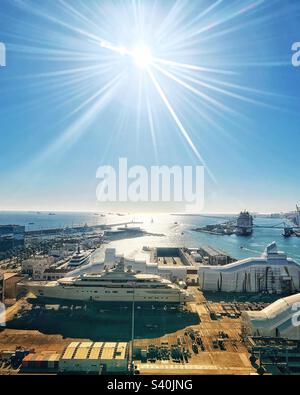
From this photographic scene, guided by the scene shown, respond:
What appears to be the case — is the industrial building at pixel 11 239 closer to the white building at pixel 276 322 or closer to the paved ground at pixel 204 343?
the paved ground at pixel 204 343

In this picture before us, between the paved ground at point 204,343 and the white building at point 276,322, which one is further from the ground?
the white building at point 276,322

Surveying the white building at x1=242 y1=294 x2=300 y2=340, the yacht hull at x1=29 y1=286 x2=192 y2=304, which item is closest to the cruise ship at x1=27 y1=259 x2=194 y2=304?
the yacht hull at x1=29 y1=286 x2=192 y2=304

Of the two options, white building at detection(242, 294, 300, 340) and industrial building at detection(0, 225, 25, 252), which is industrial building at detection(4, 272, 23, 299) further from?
industrial building at detection(0, 225, 25, 252)

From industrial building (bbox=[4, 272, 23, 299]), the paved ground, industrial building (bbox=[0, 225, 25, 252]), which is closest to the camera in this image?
the paved ground

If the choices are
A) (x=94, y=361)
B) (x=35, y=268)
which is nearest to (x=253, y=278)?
(x=94, y=361)

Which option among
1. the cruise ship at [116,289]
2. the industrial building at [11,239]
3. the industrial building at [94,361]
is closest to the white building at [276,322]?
the cruise ship at [116,289]

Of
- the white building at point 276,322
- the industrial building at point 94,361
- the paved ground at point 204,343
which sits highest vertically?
the white building at point 276,322

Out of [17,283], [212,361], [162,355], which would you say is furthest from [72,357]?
[17,283]
